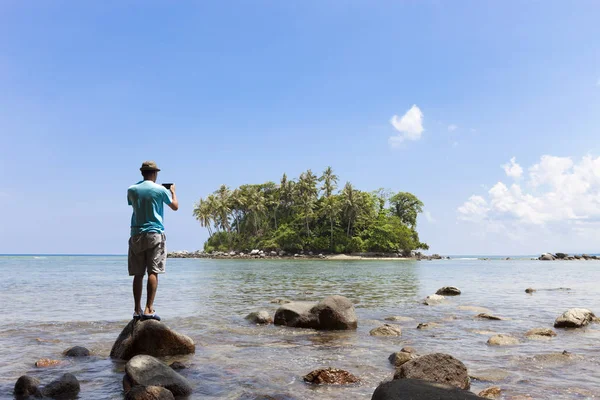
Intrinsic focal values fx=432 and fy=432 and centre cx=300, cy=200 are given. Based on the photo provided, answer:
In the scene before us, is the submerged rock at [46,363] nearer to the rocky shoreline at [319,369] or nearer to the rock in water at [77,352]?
the rocky shoreline at [319,369]

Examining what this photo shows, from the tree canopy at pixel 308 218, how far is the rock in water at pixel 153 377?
3247 inches

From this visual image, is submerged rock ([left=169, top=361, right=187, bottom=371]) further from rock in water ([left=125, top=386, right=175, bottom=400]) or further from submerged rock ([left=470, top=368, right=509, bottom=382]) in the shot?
submerged rock ([left=470, top=368, right=509, bottom=382])

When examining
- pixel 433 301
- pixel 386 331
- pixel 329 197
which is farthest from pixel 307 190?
pixel 386 331

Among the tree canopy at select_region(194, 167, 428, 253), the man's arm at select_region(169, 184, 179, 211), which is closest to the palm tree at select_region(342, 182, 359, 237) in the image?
the tree canopy at select_region(194, 167, 428, 253)

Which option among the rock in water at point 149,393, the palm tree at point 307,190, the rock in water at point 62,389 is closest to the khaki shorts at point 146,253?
the rock in water at point 62,389

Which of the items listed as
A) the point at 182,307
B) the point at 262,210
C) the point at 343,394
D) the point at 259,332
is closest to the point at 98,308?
the point at 182,307

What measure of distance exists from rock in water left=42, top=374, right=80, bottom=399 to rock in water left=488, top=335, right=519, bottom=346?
6983 millimetres

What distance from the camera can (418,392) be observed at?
4.02 metres

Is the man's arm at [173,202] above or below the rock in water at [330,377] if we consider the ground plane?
above

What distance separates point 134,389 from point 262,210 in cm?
9046

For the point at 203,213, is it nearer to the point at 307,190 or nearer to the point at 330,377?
the point at 307,190

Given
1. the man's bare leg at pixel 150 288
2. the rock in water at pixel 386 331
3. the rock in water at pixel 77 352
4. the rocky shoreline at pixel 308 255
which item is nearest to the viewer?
the rock in water at pixel 77 352

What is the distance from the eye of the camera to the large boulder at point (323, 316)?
9.83m

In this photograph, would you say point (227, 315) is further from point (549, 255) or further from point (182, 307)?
point (549, 255)
